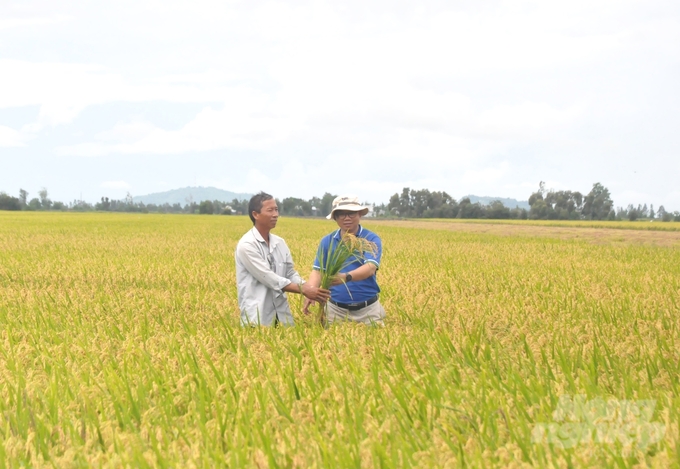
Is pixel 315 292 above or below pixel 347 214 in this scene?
below

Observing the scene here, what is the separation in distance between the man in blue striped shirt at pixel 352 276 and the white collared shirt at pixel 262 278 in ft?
0.86

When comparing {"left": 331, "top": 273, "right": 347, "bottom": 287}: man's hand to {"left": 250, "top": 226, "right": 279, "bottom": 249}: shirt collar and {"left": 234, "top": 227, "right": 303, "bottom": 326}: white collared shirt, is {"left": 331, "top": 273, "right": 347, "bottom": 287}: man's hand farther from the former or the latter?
{"left": 250, "top": 226, "right": 279, "bottom": 249}: shirt collar

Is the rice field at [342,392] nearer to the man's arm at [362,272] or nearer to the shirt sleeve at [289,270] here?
the shirt sleeve at [289,270]

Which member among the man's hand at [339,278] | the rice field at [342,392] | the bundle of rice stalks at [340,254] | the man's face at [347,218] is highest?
the man's face at [347,218]

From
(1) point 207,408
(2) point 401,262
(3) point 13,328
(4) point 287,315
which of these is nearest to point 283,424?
(1) point 207,408

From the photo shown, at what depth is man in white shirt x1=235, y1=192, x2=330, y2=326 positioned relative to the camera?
5906 mm

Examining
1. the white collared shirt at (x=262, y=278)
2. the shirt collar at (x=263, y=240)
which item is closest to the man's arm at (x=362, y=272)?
the white collared shirt at (x=262, y=278)

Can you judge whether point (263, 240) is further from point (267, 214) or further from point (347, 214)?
point (347, 214)

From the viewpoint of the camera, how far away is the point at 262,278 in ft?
19.6

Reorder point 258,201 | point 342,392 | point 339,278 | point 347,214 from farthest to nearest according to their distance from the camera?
1. point 347,214
2. point 258,201
3. point 339,278
4. point 342,392

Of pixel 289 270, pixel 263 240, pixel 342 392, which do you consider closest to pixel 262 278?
pixel 263 240

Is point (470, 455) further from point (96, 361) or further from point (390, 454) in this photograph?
point (96, 361)

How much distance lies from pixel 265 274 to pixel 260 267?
77 millimetres

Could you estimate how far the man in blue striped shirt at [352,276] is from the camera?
20.0 feet
